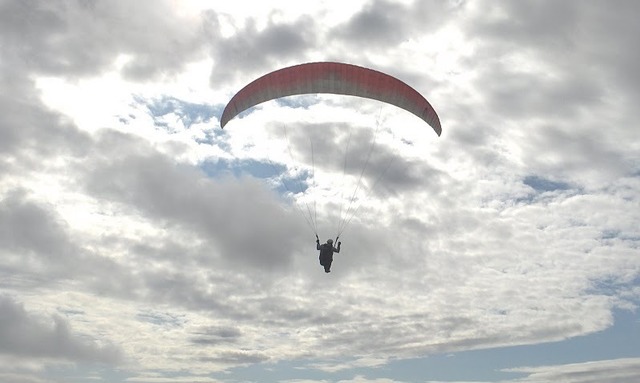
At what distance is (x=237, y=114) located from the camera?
43312 mm

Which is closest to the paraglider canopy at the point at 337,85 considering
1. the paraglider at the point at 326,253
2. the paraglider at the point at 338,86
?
the paraglider at the point at 338,86

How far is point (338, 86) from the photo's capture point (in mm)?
39312

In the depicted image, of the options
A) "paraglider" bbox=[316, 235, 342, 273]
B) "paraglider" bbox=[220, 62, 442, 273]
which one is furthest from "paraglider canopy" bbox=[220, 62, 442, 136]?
"paraglider" bbox=[316, 235, 342, 273]

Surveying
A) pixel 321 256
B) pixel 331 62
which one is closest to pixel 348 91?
pixel 331 62

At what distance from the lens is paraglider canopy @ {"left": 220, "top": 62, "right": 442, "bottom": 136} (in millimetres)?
38938

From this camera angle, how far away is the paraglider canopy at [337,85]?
38.9m

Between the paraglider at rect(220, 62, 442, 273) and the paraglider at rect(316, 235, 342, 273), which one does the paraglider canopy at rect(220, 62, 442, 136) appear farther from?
the paraglider at rect(316, 235, 342, 273)

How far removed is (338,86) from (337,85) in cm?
9

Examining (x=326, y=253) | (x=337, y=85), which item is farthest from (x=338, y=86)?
(x=326, y=253)

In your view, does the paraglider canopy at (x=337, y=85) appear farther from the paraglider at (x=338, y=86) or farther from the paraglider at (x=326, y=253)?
the paraglider at (x=326, y=253)

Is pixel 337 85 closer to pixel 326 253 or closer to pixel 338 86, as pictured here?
pixel 338 86

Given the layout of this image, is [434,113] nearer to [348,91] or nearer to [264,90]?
[348,91]

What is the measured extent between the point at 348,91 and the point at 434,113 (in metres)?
5.87

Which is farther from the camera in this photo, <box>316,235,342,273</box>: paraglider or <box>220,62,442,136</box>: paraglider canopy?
<box>316,235,342,273</box>: paraglider
